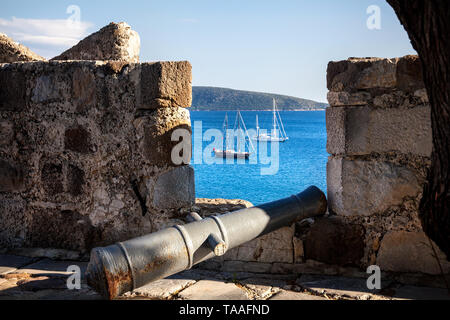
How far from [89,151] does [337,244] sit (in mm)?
Answer: 2087

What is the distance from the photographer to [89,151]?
3689 millimetres

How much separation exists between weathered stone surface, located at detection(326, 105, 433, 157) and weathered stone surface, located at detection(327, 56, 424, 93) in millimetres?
169

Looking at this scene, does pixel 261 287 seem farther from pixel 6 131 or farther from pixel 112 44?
pixel 112 44

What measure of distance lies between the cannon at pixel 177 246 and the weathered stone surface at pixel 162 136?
532 millimetres

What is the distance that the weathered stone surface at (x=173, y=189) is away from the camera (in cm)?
353

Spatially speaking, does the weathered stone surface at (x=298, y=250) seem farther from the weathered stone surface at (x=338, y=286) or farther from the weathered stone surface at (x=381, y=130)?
the weathered stone surface at (x=381, y=130)

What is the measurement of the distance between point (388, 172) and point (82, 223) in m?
2.44

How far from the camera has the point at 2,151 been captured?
388cm

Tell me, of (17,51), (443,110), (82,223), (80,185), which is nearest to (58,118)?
(80,185)

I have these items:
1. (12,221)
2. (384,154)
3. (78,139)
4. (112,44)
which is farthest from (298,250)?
(112,44)

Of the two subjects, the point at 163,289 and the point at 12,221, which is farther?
the point at 12,221

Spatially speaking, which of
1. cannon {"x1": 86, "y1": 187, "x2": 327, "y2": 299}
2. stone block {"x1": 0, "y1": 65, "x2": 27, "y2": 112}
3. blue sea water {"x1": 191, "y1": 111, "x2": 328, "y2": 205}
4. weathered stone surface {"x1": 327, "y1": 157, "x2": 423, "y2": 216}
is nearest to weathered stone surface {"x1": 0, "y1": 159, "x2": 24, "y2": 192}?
stone block {"x1": 0, "y1": 65, "x2": 27, "y2": 112}

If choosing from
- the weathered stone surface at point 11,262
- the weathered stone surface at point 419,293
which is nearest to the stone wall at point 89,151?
the weathered stone surface at point 11,262

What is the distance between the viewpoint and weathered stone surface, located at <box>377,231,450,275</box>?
10.9ft
